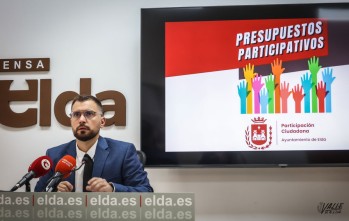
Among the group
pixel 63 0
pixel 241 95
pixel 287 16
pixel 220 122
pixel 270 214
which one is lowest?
pixel 270 214

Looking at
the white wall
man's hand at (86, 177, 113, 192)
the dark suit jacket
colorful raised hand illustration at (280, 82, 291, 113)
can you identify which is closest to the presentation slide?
colorful raised hand illustration at (280, 82, 291, 113)

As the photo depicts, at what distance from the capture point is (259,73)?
10.9 ft

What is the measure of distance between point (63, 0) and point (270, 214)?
2578mm

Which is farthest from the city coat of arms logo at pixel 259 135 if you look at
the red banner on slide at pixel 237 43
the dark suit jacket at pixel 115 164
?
the dark suit jacket at pixel 115 164

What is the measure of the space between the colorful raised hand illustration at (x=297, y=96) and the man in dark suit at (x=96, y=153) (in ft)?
4.67

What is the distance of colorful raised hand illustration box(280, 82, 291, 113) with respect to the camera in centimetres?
327

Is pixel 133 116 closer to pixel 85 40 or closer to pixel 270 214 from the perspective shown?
pixel 85 40

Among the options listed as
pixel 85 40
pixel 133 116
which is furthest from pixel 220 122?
pixel 85 40

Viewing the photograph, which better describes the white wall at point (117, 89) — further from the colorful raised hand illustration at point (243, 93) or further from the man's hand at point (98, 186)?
the man's hand at point (98, 186)

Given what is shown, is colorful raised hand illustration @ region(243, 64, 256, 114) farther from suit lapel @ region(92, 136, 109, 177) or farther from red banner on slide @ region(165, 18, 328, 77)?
suit lapel @ region(92, 136, 109, 177)

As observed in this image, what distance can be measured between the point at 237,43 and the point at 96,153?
152cm

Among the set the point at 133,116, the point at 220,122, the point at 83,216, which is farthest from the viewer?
the point at 133,116

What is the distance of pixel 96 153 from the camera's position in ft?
8.37

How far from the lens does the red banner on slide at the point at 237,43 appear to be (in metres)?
3.32
